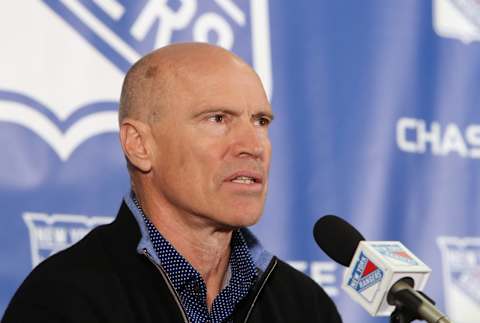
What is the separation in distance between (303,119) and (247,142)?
0.88 m

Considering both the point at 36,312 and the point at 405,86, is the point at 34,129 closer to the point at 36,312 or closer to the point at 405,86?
the point at 36,312

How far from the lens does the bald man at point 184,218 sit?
1822 mm

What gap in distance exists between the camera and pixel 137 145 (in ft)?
6.66

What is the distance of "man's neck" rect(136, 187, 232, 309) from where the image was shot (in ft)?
6.59

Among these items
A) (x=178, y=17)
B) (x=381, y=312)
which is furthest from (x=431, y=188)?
(x=381, y=312)

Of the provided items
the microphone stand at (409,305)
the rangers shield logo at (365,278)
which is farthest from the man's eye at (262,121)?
the microphone stand at (409,305)

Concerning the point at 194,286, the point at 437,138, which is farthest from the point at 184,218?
the point at 437,138

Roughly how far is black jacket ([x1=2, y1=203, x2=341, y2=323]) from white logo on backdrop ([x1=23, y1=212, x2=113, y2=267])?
1.26ft

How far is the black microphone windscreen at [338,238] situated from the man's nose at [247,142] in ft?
0.82

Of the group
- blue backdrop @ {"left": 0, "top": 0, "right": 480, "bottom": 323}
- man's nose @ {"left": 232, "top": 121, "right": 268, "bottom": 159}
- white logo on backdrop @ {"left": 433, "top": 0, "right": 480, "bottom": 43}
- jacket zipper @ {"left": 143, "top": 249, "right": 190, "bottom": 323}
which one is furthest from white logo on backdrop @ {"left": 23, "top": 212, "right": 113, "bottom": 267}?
white logo on backdrop @ {"left": 433, "top": 0, "right": 480, "bottom": 43}

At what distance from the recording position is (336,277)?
281cm

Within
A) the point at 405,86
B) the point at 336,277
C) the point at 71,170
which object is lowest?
the point at 336,277

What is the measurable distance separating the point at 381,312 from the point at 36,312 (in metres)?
0.70

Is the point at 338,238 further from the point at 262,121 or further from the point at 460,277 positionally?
the point at 460,277
